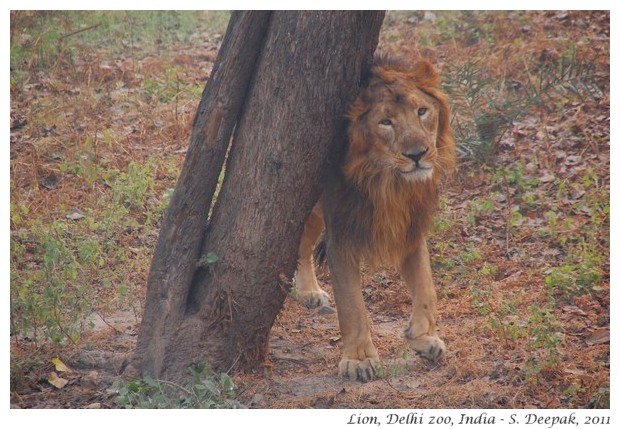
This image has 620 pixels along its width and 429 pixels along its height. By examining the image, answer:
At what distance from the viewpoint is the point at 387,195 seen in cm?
527

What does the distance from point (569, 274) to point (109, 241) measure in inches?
138

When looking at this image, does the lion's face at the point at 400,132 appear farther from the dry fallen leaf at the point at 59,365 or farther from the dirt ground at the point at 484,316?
the dry fallen leaf at the point at 59,365

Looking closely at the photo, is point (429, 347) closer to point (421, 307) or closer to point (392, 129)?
point (421, 307)

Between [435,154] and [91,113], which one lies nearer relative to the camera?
[435,154]

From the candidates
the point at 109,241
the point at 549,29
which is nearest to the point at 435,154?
the point at 109,241

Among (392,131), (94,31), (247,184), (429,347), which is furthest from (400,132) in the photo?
(94,31)

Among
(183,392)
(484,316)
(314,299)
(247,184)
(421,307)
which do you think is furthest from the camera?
(314,299)

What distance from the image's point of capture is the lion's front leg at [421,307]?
5418 mm

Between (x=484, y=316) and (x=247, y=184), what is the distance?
6.75ft

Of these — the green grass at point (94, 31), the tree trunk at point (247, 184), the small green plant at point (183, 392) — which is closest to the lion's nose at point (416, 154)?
the tree trunk at point (247, 184)

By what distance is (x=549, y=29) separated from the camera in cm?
1027

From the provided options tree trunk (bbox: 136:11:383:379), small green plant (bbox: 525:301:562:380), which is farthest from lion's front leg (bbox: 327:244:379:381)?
small green plant (bbox: 525:301:562:380)

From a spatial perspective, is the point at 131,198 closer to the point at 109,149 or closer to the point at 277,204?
the point at 109,149

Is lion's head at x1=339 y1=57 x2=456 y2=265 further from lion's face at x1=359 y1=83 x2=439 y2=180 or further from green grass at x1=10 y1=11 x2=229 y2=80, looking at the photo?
green grass at x1=10 y1=11 x2=229 y2=80
